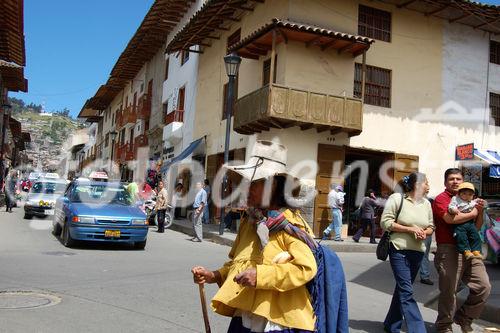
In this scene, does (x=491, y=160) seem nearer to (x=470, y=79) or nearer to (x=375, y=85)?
(x=470, y=79)

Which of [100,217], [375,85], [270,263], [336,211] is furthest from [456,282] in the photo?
[375,85]

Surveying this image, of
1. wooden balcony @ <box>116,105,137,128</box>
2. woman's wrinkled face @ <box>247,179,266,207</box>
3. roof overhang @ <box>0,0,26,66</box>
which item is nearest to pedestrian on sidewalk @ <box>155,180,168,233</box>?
roof overhang @ <box>0,0,26,66</box>

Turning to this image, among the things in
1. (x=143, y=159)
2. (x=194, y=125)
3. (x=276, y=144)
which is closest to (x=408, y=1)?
(x=194, y=125)

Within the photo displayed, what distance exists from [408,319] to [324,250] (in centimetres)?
279

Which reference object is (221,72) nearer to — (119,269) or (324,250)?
(119,269)

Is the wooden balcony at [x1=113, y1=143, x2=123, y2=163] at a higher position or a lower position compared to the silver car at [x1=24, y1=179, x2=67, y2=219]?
higher

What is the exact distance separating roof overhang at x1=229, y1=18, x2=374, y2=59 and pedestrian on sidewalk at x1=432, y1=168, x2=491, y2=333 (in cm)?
1098

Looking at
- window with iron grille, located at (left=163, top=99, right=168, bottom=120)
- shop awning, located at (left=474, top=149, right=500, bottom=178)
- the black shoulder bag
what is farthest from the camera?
window with iron grille, located at (left=163, top=99, right=168, bottom=120)

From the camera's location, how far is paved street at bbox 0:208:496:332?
549 cm

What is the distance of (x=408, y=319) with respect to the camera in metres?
5.12

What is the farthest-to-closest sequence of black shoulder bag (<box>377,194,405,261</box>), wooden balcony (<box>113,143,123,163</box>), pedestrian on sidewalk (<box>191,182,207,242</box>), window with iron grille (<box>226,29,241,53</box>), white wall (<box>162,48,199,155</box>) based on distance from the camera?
wooden balcony (<box>113,143,123,163</box>)
white wall (<box>162,48,199,155</box>)
window with iron grille (<box>226,29,241,53</box>)
pedestrian on sidewalk (<box>191,182,207,242</box>)
black shoulder bag (<box>377,194,405,261</box>)

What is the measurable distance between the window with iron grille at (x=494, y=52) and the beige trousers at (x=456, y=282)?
1778 cm

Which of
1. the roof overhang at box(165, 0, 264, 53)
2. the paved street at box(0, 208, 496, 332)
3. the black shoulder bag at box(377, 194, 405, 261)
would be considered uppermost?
the roof overhang at box(165, 0, 264, 53)

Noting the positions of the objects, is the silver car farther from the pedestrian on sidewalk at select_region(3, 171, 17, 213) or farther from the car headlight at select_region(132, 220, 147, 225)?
the car headlight at select_region(132, 220, 147, 225)
